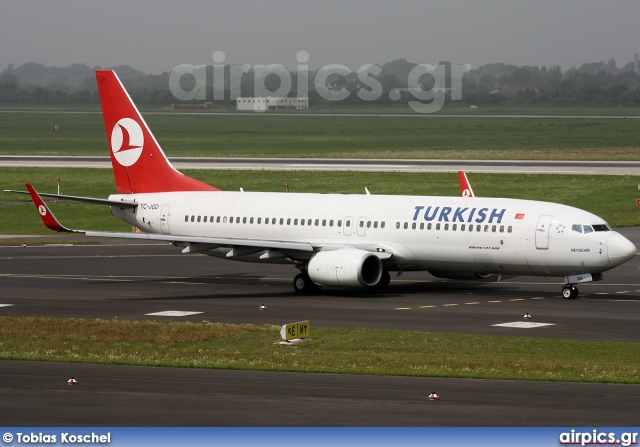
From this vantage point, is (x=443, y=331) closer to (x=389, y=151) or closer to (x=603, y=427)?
(x=603, y=427)

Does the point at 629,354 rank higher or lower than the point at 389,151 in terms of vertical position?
lower

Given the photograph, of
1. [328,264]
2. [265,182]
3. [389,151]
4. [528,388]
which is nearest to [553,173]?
[265,182]

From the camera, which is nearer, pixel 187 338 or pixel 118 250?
pixel 187 338

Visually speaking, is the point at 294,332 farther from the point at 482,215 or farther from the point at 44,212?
the point at 44,212

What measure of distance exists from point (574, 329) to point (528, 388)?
11.0m

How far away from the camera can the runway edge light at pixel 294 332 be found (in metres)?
34.2

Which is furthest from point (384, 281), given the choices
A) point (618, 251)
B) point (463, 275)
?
point (618, 251)

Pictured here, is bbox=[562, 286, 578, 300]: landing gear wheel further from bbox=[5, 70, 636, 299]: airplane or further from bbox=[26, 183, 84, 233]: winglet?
bbox=[26, 183, 84, 233]: winglet

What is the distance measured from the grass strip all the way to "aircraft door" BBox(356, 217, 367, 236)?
37.6 feet

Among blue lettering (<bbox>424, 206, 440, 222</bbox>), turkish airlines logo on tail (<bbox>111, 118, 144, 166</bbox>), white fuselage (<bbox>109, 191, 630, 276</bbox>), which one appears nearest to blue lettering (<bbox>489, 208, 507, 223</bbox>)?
white fuselage (<bbox>109, 191, 630, 276</bbox>)

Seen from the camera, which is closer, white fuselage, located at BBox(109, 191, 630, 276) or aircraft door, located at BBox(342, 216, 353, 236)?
white fuselage, located at BBox(109, 191, 630, 276)

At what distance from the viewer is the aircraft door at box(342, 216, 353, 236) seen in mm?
48969

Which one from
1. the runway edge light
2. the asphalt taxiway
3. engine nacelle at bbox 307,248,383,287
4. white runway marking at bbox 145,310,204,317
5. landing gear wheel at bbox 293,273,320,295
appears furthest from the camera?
landing gear wheel at bbox 293,273,320,295

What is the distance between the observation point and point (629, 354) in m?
33.0
